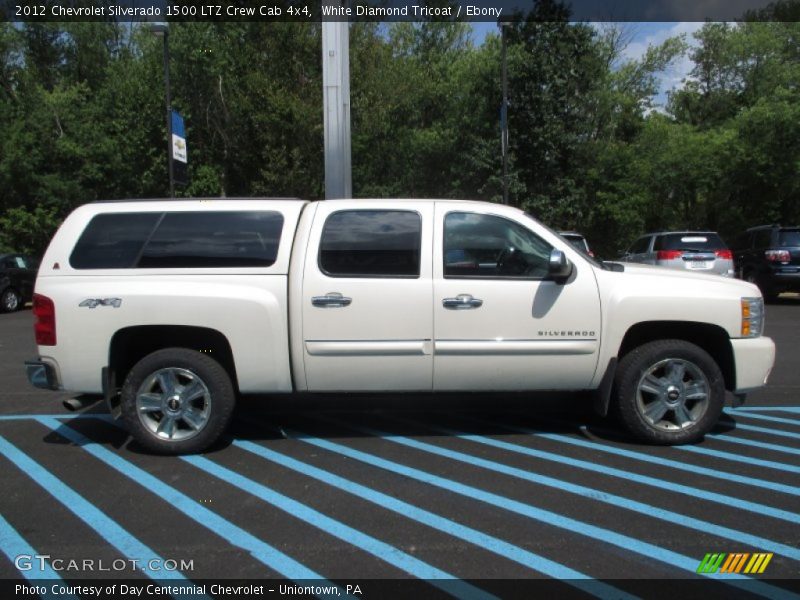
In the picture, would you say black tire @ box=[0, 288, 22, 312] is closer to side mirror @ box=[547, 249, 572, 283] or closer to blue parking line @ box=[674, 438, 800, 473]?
side mirror @ box=[547, 249, 572, 283]

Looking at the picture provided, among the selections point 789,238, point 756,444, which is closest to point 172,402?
point 756,444

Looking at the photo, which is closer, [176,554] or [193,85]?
[176,554]

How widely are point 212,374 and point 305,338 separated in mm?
737

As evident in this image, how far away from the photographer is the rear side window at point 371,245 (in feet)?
16.8

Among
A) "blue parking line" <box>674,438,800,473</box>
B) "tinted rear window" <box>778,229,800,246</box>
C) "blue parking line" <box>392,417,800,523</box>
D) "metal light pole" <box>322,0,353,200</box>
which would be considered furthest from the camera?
"tinted rear window" <box>778,229,800,246</box>

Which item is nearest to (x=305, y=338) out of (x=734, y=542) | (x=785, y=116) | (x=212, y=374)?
(x=212, y=374)

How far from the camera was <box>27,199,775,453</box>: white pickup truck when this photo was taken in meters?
5.02

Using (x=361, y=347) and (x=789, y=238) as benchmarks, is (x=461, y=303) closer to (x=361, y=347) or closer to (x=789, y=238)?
(x=361, y=347)

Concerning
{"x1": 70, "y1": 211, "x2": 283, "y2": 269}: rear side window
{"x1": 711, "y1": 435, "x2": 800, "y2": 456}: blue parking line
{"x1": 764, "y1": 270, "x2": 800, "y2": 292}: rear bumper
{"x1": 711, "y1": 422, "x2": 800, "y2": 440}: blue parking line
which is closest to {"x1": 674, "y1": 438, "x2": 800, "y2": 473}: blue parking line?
{"x1": 711, "y1": 435, "x2": 800, "y2": 456}: blue parking line

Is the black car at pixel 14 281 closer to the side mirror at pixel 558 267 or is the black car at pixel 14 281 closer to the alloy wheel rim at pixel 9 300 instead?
the alloy wheel rim at pixel 9 300

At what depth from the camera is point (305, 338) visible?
5.04 m

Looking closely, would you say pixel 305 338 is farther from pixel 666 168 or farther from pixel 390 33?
pixel 390 33

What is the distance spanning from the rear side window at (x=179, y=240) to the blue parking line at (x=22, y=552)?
6.33ft

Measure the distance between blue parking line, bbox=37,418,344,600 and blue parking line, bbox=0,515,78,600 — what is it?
2.66 ft
